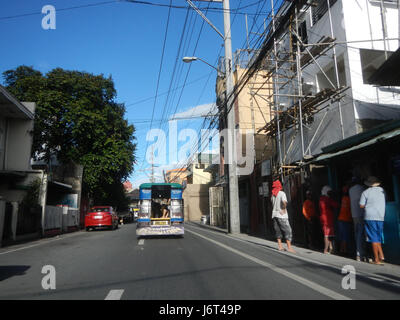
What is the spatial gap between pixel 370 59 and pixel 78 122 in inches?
765

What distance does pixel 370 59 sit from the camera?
14.1m

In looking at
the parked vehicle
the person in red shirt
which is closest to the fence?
the parked vehicle

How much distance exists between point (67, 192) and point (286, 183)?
67.0 ft

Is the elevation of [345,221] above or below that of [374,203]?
below

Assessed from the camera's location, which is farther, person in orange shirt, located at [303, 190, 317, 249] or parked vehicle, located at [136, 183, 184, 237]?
parked vehicle, located at [136, 183, 184, 237]

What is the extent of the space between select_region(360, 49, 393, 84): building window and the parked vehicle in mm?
9606

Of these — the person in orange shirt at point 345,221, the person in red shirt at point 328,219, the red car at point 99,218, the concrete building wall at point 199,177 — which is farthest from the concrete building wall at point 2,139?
the concrete building wall at point 199,177

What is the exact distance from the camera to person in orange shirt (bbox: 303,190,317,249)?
1012cm

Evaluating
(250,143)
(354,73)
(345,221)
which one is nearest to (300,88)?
(354,73)

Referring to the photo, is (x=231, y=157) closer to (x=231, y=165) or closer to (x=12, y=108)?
(x=231, y=165)

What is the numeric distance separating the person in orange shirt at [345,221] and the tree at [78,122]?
20.0 m

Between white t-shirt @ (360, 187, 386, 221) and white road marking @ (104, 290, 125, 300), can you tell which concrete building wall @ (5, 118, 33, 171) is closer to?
white road marking @ (104, 290, 125, 300)
